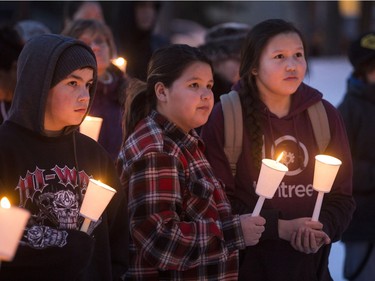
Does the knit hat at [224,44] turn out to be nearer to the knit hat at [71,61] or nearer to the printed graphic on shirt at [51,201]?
the knit hat at [71,61]

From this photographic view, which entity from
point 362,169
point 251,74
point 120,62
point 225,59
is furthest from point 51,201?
point 225,59

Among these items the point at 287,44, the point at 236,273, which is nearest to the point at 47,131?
the point at 236,273

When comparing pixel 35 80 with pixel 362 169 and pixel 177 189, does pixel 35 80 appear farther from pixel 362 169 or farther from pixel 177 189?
pixel 362 169

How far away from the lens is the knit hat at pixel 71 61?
123 inches

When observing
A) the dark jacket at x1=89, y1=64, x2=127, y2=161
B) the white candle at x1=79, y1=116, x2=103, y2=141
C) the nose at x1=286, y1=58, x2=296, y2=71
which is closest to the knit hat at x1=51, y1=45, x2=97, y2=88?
the white candle at x1=79, y1=116, x2=103, y2=141

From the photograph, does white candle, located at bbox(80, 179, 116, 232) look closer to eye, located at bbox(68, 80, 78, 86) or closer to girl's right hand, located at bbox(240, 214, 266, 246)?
eye, located at bbox(68, 80, 78, 86)

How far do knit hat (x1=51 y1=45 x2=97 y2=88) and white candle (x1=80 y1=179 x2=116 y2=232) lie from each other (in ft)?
1.55

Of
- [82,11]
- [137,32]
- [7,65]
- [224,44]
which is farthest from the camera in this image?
[137,32]

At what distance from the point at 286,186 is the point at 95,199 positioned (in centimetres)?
115

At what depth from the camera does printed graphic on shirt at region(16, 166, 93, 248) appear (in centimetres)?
291

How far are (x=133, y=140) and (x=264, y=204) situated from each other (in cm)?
67

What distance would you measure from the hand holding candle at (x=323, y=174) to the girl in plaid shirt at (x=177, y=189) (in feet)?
0.88

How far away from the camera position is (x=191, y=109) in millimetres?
3576

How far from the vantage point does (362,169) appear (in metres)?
4.98
